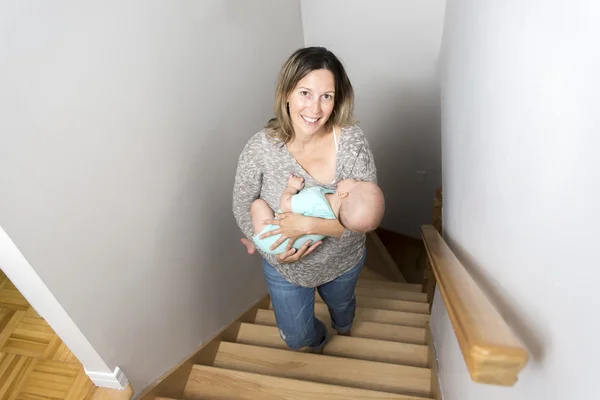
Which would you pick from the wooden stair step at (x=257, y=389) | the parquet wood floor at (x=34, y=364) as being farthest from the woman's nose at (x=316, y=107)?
the parquet wood floor at (x=34, y=364)

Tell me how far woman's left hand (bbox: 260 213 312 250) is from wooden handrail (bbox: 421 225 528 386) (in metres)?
0.62

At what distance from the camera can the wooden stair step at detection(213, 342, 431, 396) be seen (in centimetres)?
185

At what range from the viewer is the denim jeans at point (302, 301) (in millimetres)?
1745

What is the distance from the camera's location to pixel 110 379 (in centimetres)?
155

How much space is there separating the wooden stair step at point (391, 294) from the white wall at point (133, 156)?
3.21 ft

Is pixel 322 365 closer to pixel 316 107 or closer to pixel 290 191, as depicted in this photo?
pixel 290 191

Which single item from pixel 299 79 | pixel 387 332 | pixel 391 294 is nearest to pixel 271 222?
pixel 299 79

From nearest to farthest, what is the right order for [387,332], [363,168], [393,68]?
[363,168] → [387,332] → [393,68]

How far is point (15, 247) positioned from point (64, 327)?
0.38 meters

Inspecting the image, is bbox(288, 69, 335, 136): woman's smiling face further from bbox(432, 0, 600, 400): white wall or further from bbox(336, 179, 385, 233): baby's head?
bbox(432, 0, 600, 400): white wall

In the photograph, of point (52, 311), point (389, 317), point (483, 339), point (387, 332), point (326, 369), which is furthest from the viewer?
point (389, 317)

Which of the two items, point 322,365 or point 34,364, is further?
point 322,365

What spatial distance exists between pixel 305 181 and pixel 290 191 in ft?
0.22

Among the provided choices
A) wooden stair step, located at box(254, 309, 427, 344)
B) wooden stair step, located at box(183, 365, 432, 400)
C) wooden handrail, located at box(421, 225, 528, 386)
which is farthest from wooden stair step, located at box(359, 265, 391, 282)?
wooden handrail, located at box(421, 225, 528, 386)
